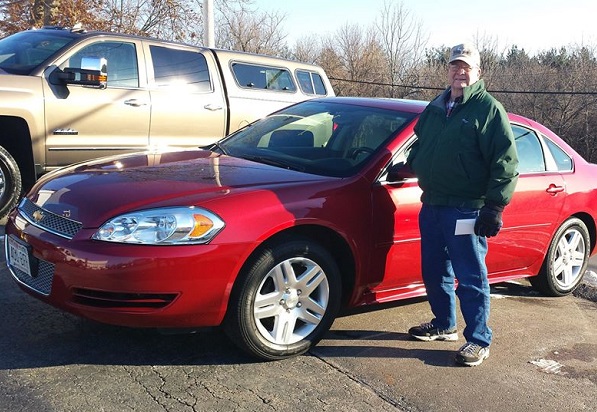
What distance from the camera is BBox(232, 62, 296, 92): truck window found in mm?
8203

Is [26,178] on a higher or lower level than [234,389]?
higher

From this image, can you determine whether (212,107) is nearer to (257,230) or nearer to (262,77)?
(262,77)

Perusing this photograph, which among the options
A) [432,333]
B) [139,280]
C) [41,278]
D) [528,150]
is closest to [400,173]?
[432,333]

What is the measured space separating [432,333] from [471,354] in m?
0.38

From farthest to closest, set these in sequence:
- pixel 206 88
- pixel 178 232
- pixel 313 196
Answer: pixel 206 88
pixel 313 196
pixel 178 232

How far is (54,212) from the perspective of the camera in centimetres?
336

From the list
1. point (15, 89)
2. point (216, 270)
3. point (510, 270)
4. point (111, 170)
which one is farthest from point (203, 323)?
point (15, 89)

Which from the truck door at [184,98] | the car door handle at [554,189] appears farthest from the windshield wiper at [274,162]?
the truck door at [184,98]

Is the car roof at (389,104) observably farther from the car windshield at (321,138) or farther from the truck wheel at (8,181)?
the truck wheel at (8,181)

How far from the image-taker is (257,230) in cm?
327

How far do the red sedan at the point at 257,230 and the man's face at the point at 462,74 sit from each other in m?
0.58

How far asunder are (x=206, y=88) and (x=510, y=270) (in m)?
4.47

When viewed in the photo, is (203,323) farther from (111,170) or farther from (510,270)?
(510,270)

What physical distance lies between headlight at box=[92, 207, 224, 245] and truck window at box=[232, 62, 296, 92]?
205 inches
